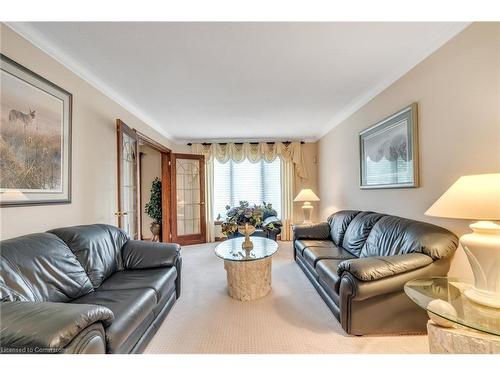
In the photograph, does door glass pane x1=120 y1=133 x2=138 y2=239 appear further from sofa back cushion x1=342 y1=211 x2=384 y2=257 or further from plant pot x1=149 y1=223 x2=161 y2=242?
sofa back cushion x1=342 y1=211 x2=384 y2=257

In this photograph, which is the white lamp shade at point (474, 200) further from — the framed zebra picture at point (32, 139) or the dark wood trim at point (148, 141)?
the dark wood trim at point (148, 141)

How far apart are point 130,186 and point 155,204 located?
181 centimetres

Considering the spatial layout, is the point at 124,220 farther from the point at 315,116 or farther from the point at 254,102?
the point at 315,116

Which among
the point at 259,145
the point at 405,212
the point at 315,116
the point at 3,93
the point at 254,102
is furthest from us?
the point at 259,145

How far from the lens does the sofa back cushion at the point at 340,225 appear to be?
10.5 ft

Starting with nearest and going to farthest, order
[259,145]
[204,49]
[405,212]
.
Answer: [204,49] < [405,212] < [259,145]

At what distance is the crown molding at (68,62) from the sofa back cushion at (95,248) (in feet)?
5.12

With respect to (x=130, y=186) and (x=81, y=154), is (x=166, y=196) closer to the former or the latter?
(x=130, y=186)

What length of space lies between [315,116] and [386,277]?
3.02 m

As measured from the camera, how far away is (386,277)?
1.72m

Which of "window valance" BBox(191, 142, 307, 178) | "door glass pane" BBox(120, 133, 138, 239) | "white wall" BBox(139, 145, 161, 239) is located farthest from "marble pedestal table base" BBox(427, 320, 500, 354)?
"white wall" BBox(139, 145, 161, 239)

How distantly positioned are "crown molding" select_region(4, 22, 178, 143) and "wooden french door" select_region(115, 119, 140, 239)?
46 cm

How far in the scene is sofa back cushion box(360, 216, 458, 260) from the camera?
5.90 feet
